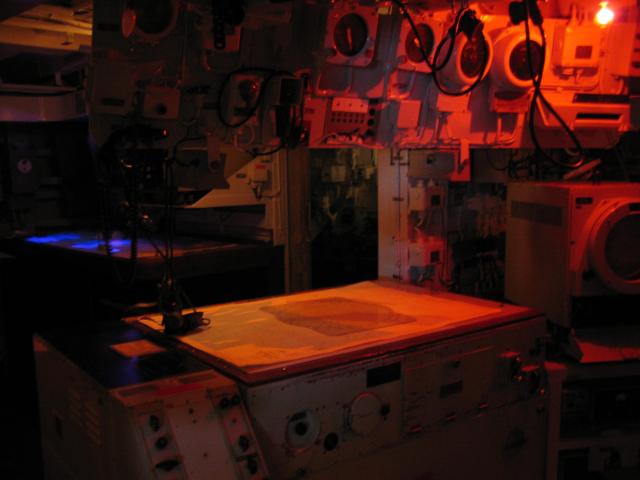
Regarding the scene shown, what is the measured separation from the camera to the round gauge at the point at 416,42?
2.82m

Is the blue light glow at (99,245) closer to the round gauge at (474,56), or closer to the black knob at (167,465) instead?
the round gauge at (474,56)

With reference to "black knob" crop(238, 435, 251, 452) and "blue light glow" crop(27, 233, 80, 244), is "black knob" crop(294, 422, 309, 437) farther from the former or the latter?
"blue light glow" crop(27, 233, 80, 244)

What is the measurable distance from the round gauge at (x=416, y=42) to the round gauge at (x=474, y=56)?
0.17 m

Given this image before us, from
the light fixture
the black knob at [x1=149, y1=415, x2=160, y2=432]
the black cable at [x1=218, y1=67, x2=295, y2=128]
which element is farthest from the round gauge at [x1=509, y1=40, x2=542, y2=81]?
the black knob at [x1=149, y1=415, x2=160, y2=432]

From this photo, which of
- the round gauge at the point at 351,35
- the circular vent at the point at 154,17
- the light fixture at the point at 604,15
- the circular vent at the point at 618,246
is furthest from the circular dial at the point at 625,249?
the circular vent at the point at 154,17

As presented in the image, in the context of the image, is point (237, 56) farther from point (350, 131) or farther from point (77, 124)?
point (77, 124)

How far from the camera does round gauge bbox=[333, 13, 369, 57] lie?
2.54 metres

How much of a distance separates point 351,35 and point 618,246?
179cm

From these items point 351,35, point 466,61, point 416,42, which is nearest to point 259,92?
point 351,35

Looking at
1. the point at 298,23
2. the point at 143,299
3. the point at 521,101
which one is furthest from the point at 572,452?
the point at 143,299

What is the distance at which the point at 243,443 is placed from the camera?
1.79 meters

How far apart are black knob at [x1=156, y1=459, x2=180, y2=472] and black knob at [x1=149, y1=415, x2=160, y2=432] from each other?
92mm

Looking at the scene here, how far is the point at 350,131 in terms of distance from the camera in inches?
109

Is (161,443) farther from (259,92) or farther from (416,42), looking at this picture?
(416,42)
